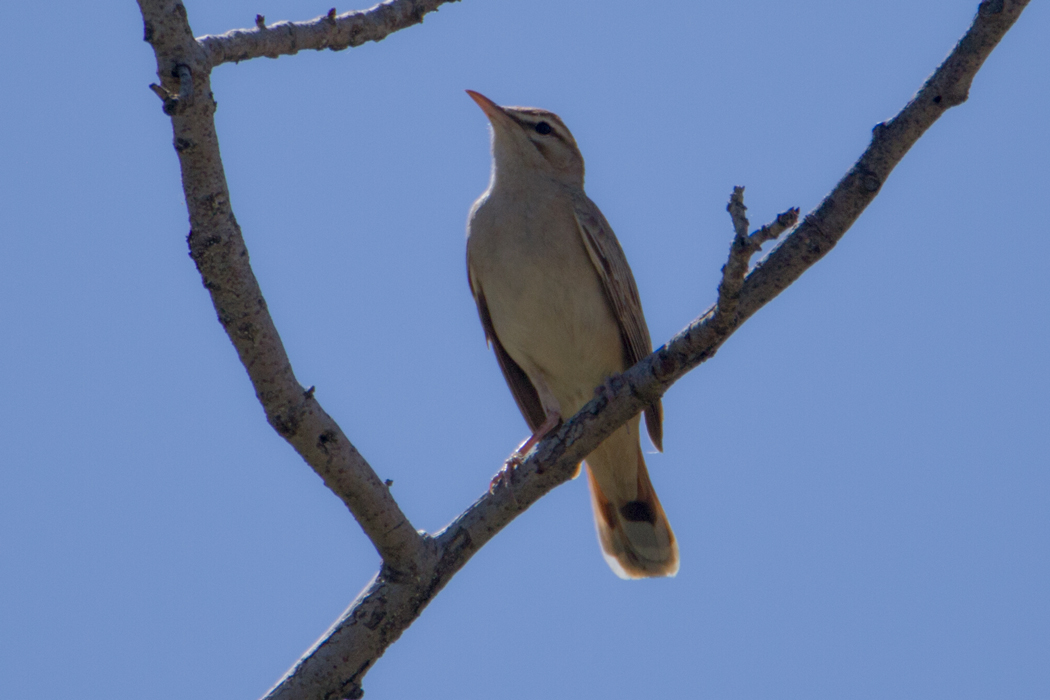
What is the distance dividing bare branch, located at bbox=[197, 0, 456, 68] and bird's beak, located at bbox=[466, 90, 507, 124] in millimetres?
2671

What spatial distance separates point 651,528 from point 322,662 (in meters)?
3.64

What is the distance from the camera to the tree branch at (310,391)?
13.4 ft

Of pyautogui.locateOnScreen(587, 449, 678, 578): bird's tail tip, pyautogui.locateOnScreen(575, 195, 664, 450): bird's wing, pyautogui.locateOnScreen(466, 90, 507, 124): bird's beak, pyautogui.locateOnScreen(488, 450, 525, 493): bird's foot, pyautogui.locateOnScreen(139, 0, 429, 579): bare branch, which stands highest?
→ pyautogui.locateOnScreen(466, 90, 507, 124): bird's beak

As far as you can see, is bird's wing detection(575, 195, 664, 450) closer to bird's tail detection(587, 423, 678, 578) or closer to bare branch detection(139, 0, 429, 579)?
bird's tail detection(587, 423, 678, 578)

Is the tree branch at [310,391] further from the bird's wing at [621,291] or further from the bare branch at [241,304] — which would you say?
the bird's wing at [621,291]

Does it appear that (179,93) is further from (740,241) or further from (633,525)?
(633,525)

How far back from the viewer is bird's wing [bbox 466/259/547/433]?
7934 millimetres

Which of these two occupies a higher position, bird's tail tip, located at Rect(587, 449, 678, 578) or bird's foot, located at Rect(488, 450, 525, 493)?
bird's tail tip, located at Rect(587, 449, 678, 578)

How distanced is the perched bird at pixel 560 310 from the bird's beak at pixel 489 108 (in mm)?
11

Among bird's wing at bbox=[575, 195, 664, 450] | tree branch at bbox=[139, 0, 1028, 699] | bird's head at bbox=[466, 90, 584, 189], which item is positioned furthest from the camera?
bird's head at bbox=[466, 90, 584, 189]

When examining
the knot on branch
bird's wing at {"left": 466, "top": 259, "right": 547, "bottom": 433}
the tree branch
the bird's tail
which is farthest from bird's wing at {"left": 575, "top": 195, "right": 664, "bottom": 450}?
the knot on branch

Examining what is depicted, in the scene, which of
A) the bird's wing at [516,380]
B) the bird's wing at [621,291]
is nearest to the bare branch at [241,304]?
the bird's wing at [621,291]

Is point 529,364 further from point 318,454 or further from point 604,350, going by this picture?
point 318,454

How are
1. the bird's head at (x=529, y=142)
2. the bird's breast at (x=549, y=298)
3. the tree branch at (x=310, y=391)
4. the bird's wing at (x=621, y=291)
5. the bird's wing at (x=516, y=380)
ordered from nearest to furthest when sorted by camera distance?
the tree branch at (x=310, y=391), the bird's breast at (x=549, y=298), the bird's wing at (x=621, y=291), the bird's wing at (x=516, y=380), the bird's head at (x=529, y=142)
